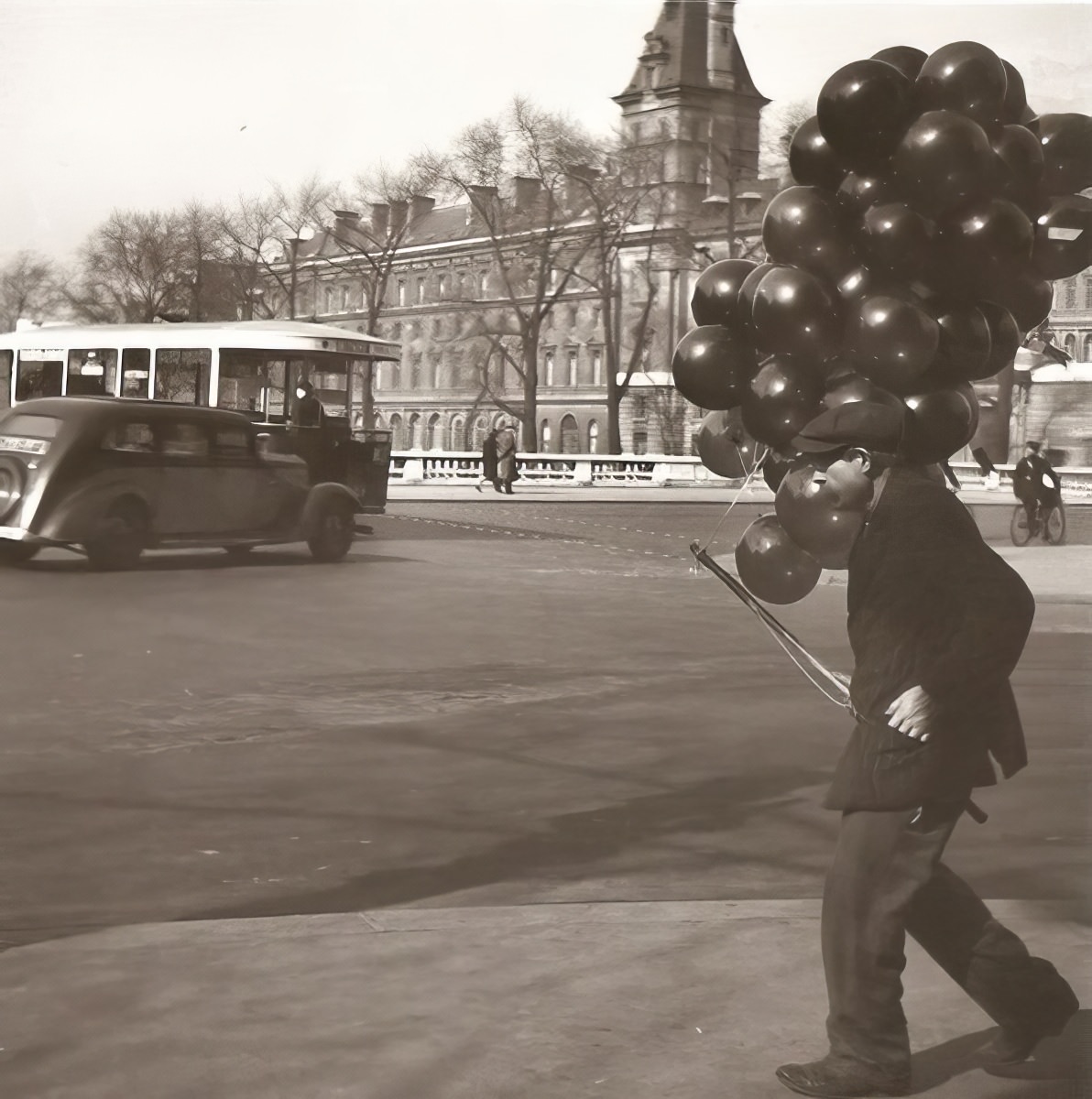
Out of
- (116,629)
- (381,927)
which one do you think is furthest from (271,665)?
(381,927)

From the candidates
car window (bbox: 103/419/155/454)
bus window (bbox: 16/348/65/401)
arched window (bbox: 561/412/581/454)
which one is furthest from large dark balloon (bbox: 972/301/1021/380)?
bus window (bbox: 16/348/65/401)

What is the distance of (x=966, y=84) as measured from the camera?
328cm

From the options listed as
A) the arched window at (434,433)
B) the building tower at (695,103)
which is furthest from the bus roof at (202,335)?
the building tower at (695,103)

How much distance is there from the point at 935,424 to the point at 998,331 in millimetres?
295

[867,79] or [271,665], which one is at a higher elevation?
[867,79]

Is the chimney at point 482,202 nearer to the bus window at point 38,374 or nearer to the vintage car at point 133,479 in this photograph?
the vintage car at point 133,479

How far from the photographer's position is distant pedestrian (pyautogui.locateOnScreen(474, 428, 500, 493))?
4.69 meters

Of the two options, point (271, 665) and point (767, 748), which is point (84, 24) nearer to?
point (271, 665)

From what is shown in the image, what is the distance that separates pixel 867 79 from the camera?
10.4 ft

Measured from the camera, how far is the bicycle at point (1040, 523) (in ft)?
14.4

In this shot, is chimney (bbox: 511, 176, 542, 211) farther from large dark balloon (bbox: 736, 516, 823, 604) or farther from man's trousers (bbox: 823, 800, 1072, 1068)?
man's trousers (bbox: 823, 800, 1072, 1068)

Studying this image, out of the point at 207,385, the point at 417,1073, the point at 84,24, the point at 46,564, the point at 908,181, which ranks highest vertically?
the point at 84,24

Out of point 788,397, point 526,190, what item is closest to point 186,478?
point 526,190

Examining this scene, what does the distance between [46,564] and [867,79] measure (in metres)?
2.69
